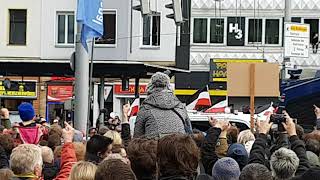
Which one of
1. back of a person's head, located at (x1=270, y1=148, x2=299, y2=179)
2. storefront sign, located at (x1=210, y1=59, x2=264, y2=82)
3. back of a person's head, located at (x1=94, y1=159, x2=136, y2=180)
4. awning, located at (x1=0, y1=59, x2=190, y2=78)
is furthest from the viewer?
storefront sign, located at (x1=210, y1=59, x2=264, y2=82)

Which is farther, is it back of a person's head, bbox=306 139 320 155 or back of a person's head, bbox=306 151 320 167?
back of a person's head, bbox=306 139 320 155

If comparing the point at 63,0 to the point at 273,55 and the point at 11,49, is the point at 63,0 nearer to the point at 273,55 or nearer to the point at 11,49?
the point at 11,49

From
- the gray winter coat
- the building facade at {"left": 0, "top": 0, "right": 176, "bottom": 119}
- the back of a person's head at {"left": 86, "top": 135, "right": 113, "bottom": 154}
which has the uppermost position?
the building facade at {"left": 0, "top": 0, "right": 176, "bottom": 119}

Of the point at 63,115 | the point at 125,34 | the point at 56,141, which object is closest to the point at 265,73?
the point at 56,141

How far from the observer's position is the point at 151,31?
37.7 m

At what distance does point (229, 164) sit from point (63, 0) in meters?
31.9

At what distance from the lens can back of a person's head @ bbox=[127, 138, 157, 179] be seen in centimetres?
615

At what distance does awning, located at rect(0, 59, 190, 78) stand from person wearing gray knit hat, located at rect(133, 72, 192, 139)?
2068 cm

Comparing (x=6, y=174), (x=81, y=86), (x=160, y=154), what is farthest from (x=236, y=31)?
(x=160, y=154)

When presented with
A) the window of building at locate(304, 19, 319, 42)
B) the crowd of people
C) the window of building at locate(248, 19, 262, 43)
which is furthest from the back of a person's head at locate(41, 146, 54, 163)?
the window of building at locate(304, 19, 319, 42)

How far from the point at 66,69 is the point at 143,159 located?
25.2 metres

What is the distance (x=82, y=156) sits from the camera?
323 inches

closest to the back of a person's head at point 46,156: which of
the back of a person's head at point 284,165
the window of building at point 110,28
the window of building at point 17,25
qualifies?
the back of a person's head at point 284,165

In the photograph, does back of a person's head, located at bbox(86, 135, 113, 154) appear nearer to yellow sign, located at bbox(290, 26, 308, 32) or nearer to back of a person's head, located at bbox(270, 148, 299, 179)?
back of a person's head, located at bbox(270, 148, 299, 179)
